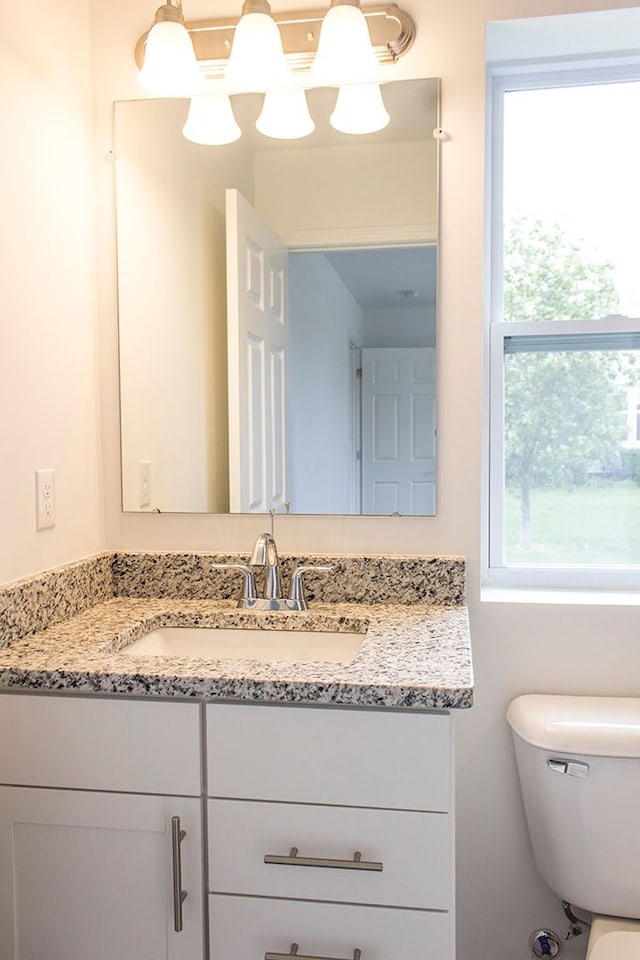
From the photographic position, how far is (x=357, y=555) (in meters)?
1.58

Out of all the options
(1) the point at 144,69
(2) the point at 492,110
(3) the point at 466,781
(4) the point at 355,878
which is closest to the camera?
(4) the point at 355,878

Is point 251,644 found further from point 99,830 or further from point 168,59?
point 168,59

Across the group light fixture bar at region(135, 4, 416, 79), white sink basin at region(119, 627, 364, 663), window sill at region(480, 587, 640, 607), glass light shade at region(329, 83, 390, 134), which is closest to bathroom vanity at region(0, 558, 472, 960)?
white sink basin at region(119, 627, 364, 663)

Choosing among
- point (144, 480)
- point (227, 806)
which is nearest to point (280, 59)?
point (144, 480)

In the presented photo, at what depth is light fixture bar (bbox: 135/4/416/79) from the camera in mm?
1503

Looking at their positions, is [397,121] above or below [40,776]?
above

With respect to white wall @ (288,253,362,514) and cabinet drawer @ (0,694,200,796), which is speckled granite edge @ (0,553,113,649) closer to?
cabinet drawer @ (0,694,200,796)

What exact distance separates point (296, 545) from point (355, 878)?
2.28 feet

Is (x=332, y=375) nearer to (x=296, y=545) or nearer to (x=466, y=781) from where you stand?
(x=296, y=545)

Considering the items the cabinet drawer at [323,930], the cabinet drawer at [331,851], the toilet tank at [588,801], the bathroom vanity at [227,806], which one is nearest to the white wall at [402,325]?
the bathroom vanity at [227,806]

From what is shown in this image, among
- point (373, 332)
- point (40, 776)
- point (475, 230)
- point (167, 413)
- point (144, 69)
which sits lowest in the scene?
point (40, 776)

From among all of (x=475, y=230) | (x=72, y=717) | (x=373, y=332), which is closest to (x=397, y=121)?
(x=475, y=230)

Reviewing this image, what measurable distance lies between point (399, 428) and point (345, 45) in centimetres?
72

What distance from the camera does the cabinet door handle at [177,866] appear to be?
3.62 feet
